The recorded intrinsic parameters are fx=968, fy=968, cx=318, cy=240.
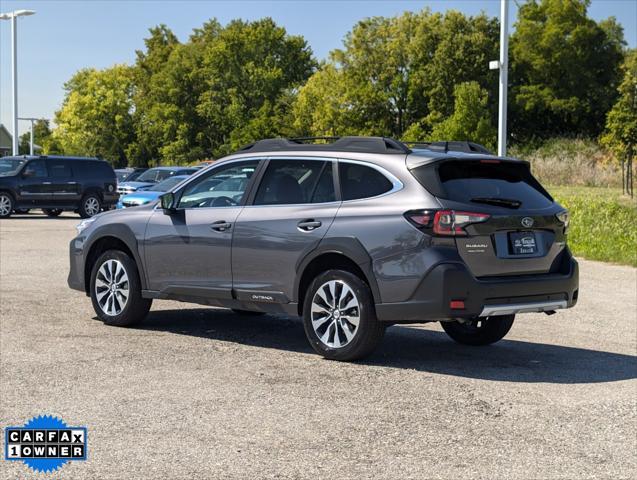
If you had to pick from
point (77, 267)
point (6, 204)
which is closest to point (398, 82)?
point (6, 204)

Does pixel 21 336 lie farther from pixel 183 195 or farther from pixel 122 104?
pixel 122 104

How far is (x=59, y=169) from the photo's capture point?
3039cm

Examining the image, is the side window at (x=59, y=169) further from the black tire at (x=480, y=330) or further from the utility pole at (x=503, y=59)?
the black tire at (x=480, y=330)

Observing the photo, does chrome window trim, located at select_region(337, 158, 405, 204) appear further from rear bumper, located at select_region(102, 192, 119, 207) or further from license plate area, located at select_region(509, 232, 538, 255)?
rear bumper, located at select_region(102, 192, 119, 207)

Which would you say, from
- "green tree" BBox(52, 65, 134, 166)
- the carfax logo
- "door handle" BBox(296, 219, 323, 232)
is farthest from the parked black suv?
"green tree" BBox(52, 65, 134, 166)

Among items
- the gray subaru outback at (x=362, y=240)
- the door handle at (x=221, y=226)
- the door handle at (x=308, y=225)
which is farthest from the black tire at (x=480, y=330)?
the door handle at (x=221, y=226)

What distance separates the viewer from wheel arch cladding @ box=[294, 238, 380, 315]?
25.0ft

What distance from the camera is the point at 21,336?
8945mm

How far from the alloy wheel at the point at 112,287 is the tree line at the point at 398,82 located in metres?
49.7

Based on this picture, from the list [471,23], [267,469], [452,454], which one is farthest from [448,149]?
[471,23]

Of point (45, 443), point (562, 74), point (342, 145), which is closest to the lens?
point (45, 443)

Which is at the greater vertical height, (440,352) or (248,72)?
(248,72)

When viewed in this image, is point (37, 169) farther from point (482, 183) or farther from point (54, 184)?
point (482, 183)

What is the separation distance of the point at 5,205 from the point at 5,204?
0.03 meters
